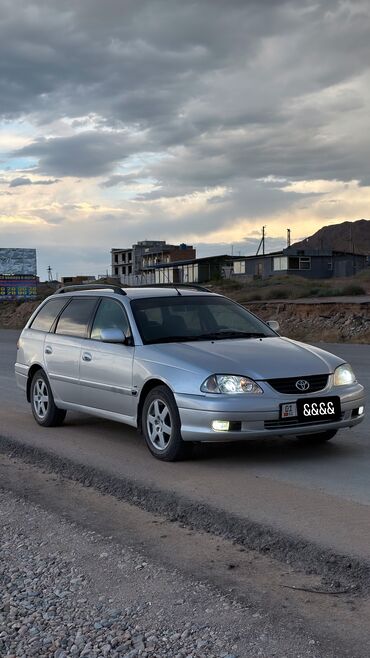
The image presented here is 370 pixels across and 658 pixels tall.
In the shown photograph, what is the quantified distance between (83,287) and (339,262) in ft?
251

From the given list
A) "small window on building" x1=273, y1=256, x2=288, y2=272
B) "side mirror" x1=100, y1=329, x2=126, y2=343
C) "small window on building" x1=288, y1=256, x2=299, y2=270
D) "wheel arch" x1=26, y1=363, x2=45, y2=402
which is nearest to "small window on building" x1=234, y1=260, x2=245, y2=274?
"small window on building" x1=273, y1=256, x2=288, y2=272

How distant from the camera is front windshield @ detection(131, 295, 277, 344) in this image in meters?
7.74

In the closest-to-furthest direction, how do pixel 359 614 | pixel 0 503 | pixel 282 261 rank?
pixel 359 614, pixel 0 503, pixel 282 261

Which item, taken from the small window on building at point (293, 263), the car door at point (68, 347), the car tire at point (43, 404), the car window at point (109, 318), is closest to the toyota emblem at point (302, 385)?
the car window at point (109, 318)

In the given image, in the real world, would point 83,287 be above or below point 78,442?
above

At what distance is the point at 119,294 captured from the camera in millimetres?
8430

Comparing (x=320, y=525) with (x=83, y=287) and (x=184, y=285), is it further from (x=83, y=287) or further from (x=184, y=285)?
(x=83, y=287)

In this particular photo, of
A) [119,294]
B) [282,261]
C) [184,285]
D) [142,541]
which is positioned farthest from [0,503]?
[282,261]

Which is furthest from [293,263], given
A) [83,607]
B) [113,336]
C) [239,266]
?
[83,607]

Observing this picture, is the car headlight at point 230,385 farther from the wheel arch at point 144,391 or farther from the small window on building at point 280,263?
the small window on building at point 280,263

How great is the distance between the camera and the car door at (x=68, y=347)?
853 cm

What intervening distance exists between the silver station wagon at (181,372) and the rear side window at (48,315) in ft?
0.15

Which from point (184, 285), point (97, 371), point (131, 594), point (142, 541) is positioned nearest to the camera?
point (131, 594)

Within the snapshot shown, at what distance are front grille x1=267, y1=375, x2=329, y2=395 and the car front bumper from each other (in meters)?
0.07
